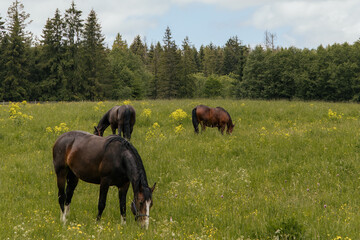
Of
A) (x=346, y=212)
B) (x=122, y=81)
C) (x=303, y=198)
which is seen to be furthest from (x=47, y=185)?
(x=122, y=81)

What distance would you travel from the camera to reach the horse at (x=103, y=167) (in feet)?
16.0

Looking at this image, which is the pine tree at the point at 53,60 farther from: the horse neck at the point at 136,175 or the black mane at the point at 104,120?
the horse neck at the point at 136,175

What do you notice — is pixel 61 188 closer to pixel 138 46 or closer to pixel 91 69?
pixel 91 69

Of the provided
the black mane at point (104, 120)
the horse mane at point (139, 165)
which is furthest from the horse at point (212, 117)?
the horse mane at point (139, 165)

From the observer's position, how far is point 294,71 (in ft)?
169

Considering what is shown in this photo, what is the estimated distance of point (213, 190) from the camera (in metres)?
6.39

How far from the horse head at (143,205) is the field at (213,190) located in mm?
214

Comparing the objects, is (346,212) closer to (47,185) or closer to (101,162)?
(101,162)

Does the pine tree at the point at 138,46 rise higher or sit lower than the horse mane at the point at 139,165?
higher

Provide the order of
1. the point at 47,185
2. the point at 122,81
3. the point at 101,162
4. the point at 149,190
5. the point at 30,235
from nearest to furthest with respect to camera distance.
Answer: the point at 30,235
the point at 149,190
the point at 101,162
the point at 47,185
the point at 122,81

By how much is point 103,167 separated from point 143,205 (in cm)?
121

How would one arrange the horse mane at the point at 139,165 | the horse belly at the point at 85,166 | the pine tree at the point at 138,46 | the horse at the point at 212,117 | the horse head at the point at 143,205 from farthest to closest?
the pine tree at the point at 138,46 < the horse at the point at 212,117 < the horse belly at the point at 85,166 < the horse mane at the point at 139,165 < the horse head at the point at 143,205

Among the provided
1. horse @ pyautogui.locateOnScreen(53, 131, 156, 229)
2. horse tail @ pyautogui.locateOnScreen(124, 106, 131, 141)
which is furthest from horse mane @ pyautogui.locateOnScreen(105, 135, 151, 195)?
horse tail @ pyautogui.locateOnScreen(124, 106, 131, 141)

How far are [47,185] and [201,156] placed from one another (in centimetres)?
504
